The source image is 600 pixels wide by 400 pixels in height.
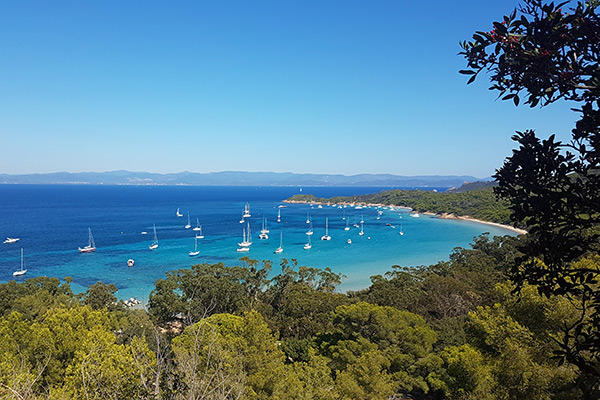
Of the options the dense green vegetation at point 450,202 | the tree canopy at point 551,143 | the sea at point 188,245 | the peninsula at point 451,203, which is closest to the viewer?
the tree canopy at point 551,143

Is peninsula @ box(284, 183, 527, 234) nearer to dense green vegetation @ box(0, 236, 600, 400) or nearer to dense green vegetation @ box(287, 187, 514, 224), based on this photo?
dense green vegetation @ box(287, 187, 514, 224)

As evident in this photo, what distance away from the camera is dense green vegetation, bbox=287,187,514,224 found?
62559 millimetres

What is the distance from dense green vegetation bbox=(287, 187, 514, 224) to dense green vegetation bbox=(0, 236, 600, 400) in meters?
39.3

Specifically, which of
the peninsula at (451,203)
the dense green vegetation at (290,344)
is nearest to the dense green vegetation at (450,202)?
the peninsula at (451,203)

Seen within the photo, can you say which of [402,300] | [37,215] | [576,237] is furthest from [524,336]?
[37,215]

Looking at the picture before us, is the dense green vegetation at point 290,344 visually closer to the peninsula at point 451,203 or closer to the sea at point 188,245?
the sea at point 188,245

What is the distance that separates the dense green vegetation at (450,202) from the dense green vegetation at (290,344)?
3935 centimetres

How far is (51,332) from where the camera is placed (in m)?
10.0

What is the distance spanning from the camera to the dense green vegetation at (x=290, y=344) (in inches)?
250

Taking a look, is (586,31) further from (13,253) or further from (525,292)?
(13,253)

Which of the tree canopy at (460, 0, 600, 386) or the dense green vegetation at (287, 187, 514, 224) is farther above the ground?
the tree canopy at (460, 0, 600, 386)

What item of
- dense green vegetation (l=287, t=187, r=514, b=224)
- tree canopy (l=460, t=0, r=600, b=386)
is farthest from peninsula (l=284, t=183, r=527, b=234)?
tree canopy (l=460, t=0, r=600, b=386)

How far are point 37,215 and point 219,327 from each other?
67754 mm

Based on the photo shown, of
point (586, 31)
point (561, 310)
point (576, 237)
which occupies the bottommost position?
point (561, 310)
